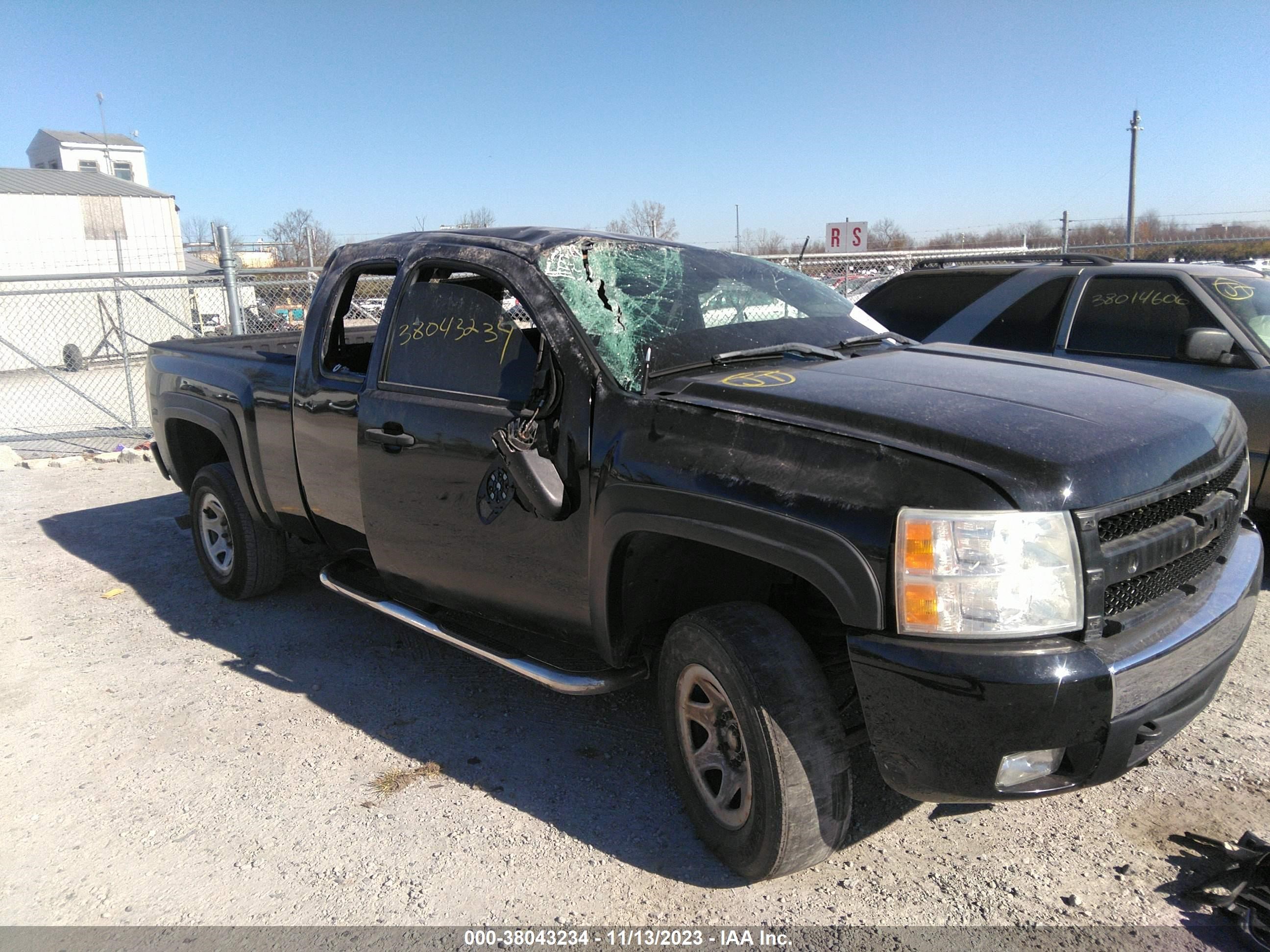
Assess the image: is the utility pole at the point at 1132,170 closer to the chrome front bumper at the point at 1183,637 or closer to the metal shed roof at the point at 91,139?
the chrome front bumper at the point at 1183,637

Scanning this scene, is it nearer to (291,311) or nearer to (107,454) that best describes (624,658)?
(107,454)

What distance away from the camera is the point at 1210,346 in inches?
197

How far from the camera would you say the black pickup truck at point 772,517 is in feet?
7.40

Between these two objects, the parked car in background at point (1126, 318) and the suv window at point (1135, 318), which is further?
the suv window at point (1135, 318)

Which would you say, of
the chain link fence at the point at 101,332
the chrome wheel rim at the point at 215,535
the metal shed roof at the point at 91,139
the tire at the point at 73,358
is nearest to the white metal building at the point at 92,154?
the metal shed roof at the point at 91,139

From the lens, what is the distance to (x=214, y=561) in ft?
18.2

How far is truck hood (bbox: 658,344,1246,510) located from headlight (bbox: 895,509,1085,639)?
80 millimetres

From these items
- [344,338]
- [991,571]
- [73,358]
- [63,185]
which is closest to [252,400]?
[344,338]

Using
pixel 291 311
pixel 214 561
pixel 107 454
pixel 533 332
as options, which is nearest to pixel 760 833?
pixel 533 332

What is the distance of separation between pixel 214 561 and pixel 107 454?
5.67 m

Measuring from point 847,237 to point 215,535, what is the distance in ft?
34.6

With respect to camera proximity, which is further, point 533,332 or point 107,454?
point 107,454

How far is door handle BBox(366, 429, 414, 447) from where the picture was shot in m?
3.68

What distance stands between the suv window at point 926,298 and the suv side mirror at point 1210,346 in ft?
4.70
